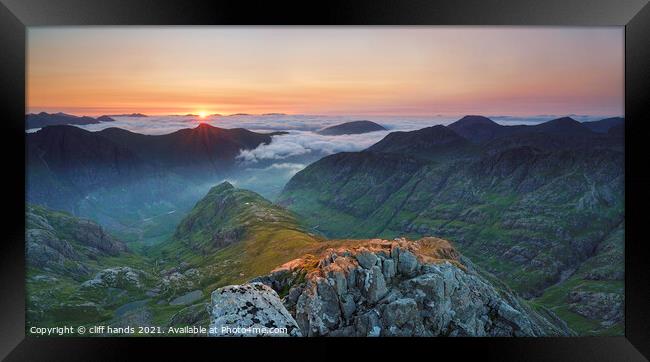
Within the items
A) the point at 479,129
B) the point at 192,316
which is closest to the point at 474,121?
the point at 479,129

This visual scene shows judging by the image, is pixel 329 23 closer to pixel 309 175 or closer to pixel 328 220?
pixel 309 175

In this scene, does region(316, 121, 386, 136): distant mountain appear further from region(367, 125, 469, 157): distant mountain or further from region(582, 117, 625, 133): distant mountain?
region(582, 117, 625, 133): distant mountain

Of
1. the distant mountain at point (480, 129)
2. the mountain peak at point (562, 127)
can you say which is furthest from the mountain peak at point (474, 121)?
the mountain peak at point (562, 127)

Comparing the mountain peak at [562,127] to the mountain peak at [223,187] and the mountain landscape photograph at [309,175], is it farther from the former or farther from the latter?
the mountain peak at [223,187]

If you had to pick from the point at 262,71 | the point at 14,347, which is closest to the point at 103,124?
the point at 262,71

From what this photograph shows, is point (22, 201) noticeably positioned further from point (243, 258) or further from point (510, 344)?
point (510, 344)

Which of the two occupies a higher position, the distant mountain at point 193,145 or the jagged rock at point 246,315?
the distant mountain at point 193,145
